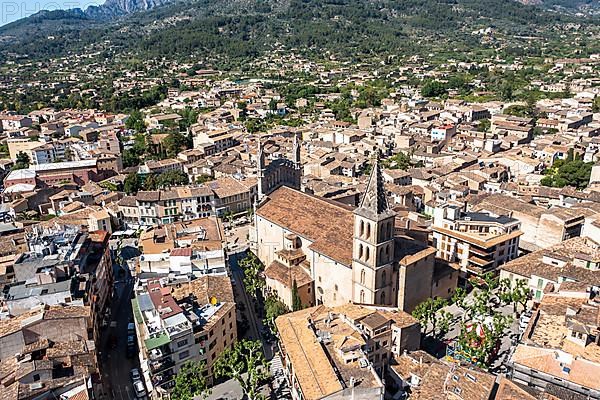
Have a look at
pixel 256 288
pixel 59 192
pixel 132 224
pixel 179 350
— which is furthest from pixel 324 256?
pixel 59 192

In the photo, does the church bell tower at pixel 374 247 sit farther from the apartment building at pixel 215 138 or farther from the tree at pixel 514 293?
the apartment building at pixel 215 138

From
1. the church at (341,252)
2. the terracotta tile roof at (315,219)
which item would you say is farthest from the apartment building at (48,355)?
the terracotta tile roof at (315,219)

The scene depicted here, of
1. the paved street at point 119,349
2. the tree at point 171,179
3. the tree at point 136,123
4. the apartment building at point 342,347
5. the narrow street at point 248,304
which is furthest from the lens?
the tree at point 136,123

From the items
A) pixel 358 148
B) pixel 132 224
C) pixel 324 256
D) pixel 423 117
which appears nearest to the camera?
pixel 324 256

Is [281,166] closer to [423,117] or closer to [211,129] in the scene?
[211,129]

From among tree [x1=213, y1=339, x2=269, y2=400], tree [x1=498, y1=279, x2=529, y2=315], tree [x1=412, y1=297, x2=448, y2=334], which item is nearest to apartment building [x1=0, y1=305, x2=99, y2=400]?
tree [x1=213, y1=339, x2=269, y2=400]

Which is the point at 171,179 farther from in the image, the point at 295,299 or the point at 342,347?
the point at 342,347
